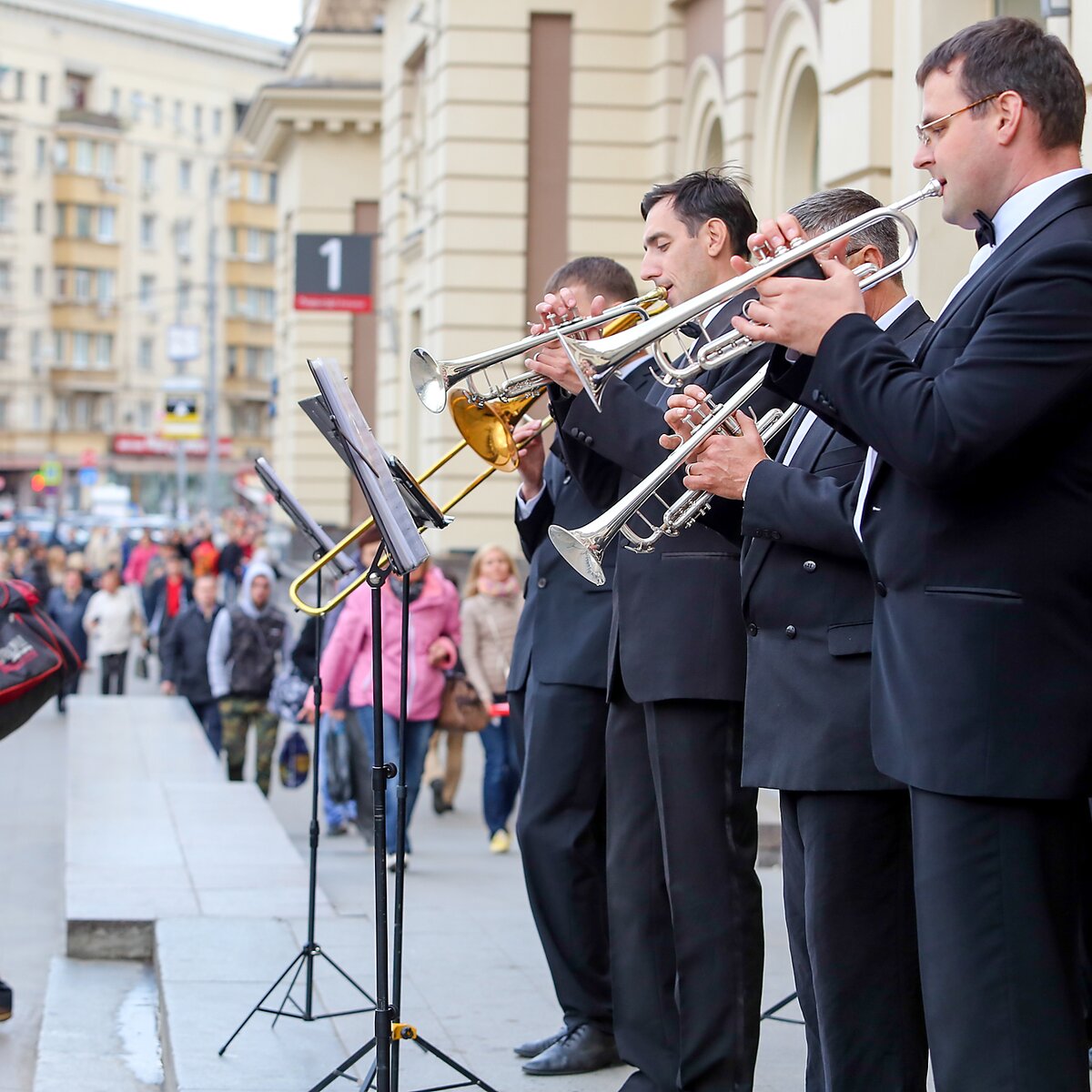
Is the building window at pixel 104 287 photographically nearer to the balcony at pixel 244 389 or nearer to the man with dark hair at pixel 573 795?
the balcony at pixel 244 389

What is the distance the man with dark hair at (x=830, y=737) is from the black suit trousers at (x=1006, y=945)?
0.43m

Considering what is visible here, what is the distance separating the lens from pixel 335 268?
20547 mm

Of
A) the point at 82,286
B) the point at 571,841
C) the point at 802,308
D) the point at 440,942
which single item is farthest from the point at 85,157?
the point at 802,308

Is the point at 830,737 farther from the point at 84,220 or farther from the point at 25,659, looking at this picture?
the point at 84,220

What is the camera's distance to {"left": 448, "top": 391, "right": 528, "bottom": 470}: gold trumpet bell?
4621 millimetres

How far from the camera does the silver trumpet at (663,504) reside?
350 cm

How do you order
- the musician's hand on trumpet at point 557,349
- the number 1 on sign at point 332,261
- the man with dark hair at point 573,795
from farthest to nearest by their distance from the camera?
the number 1 on sign at point 332,261
the man with dark hair at point 573,795
the musician's hand on trumpet at point 557,349

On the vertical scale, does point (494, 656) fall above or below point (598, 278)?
below

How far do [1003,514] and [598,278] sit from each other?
7.30 ft

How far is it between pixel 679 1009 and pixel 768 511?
4.24 ft

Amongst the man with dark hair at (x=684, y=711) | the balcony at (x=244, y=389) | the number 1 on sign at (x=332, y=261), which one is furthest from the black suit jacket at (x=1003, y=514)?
the balcony at (x=244, y=389)

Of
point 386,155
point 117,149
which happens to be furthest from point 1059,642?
point 117,149

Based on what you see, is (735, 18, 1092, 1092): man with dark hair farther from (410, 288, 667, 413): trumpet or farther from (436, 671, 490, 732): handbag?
(436, 671, 490, 732): handbag

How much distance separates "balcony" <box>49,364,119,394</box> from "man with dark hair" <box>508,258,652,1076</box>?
6942 cm
